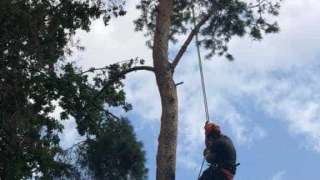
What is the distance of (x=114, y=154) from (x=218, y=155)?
13112 mm

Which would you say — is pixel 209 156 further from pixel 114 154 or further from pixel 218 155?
pixel 114 154

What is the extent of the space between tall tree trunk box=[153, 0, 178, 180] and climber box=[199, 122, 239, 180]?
1.66m

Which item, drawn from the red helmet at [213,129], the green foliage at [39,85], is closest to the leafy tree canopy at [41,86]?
the green foliage at [39,85]

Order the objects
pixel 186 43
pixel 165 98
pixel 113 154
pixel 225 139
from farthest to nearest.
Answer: pixel 113 154
pixel 186 43
pixel 165 98
pixel 225 139

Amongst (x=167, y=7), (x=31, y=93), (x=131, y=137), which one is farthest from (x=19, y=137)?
(x=131, y=137)

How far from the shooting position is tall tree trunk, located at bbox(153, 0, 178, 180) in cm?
1473

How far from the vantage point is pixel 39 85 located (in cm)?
1961

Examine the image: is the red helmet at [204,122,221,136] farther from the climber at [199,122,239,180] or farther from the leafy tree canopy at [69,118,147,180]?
the leafy tree canopy at [69,118,147,180]

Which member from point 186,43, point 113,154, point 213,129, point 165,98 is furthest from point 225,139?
point 113,154

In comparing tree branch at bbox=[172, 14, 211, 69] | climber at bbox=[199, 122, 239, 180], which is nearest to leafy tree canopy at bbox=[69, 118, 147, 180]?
tree branch at bbox=[172, 14, 211, 69]

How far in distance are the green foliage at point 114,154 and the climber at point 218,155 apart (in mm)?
7873

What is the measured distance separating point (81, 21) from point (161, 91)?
18.0 feet

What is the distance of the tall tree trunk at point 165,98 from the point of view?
580 inches

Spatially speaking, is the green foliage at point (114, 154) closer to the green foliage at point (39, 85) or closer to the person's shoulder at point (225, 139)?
the green foliage at point (39, 85)
